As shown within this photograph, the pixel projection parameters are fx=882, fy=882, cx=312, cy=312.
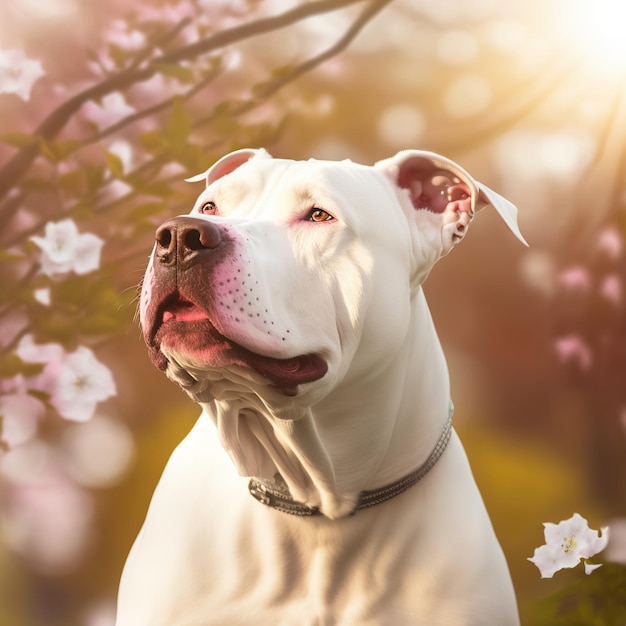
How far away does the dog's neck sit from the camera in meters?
1.58

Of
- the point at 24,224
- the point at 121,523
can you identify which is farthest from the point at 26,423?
the point at 24,224

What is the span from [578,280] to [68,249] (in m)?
1.53

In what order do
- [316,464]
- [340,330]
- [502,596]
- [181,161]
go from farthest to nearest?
[181,161]
[502,596]
[316,464]
[340,330]

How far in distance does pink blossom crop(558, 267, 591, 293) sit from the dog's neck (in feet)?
3.74

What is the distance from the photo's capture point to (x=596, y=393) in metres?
2.70

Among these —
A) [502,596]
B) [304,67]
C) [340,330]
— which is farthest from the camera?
[304,67]

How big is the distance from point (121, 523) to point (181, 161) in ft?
3.70

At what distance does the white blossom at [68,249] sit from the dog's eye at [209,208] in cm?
81

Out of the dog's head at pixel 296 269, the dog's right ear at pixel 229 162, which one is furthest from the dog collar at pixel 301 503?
the dog's right ear at pixel 229 162

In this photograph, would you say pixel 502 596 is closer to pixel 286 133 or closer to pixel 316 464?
pixel 316 464

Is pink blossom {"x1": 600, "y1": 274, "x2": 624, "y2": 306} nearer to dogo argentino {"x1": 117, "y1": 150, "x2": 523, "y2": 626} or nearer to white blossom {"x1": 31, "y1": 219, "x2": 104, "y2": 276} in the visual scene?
dogo argentino {"x1": 117, "y1": 150, "x2": 523, "y2": 626}

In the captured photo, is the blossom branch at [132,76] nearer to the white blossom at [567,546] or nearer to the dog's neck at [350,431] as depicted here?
the dog's neck at [350,431]

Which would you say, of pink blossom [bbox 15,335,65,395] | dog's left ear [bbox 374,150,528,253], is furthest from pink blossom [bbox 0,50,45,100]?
dog's left ear [bbox 374,150,528,253]

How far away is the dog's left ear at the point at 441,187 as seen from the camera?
1.62 metres
